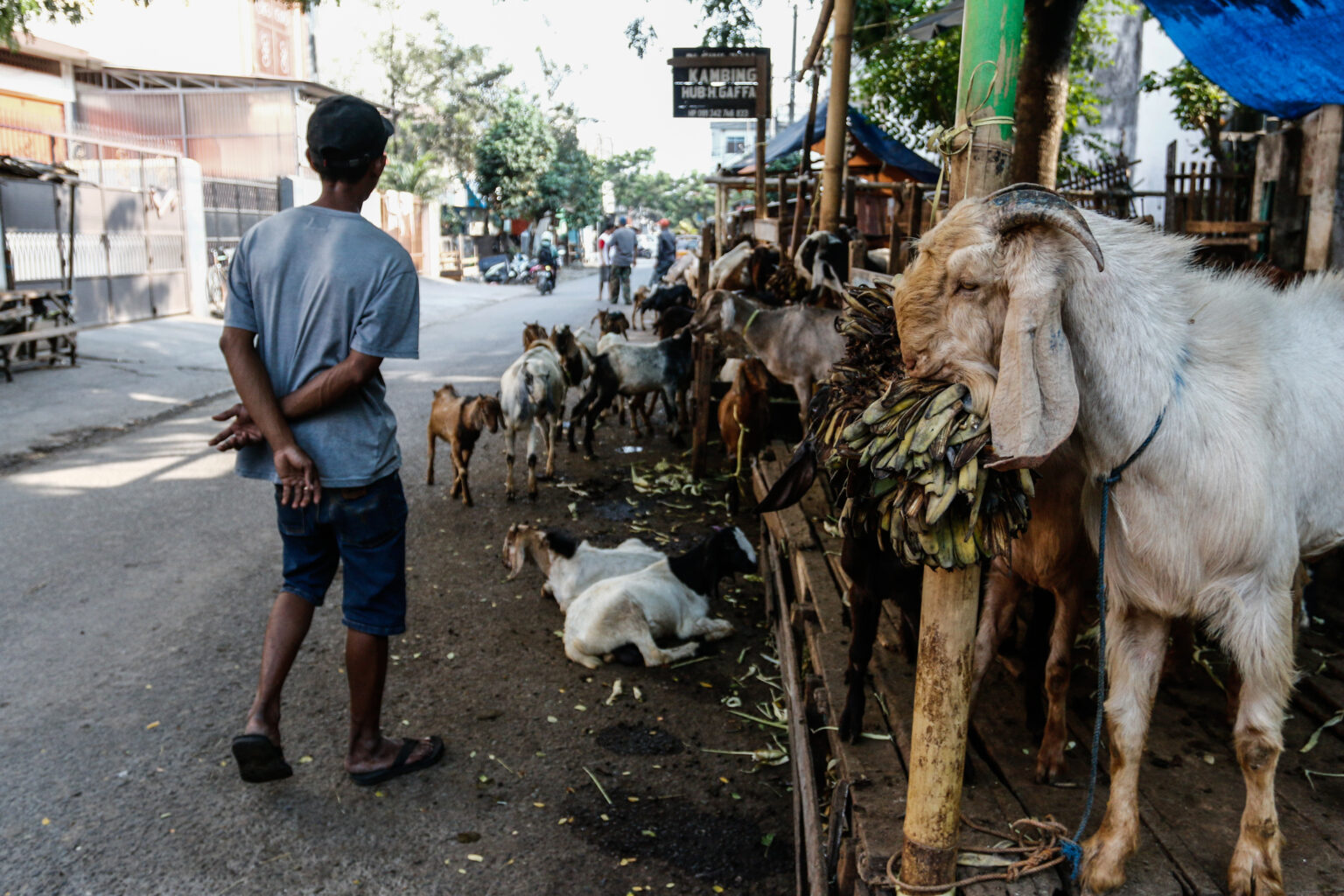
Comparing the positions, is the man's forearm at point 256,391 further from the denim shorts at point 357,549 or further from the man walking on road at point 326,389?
A: the denim shorts at point 357,549


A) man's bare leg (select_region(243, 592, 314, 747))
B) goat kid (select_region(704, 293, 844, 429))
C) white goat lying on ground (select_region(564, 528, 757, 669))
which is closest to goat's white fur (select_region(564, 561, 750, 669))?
white goat lying on ground (select_region(564, 528, 757, 669))

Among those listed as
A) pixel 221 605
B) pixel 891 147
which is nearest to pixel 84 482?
pixel 221 605

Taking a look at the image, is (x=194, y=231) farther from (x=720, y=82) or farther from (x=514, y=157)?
(x=514, y=157)

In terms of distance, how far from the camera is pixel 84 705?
13.6 ft

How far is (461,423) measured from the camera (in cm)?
711

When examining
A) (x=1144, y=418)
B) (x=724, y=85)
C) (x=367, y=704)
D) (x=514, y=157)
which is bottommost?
(x=367, y=704)

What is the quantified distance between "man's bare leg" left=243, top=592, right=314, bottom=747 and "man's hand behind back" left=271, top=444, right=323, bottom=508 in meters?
0.39

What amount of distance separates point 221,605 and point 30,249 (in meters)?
12.5

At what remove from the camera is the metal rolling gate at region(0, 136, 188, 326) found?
47.9 ft

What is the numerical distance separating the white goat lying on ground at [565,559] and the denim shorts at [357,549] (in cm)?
181

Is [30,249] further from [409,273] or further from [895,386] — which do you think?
[895,386]

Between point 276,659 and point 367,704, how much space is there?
1.21ft

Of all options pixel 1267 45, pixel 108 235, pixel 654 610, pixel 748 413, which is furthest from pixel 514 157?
pixel 654 610

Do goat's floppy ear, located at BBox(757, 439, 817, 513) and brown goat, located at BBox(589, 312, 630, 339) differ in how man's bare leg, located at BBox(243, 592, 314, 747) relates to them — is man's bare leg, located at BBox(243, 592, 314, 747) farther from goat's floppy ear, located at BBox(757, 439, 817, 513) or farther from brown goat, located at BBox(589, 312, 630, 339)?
brown goat, located at BBox(589, 312, 630, 339)
